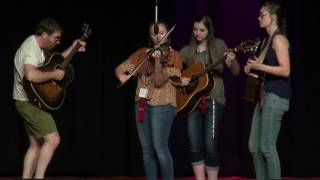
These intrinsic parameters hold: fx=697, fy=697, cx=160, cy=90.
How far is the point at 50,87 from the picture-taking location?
495 cm

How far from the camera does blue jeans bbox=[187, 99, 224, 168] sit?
16.9 ft

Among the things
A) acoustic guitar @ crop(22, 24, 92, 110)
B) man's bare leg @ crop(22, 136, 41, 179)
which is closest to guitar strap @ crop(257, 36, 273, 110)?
acoustic guitar @ crop(22, 24, 92, 110)

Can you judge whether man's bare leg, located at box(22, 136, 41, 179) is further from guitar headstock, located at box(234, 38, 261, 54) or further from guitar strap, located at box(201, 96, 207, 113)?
guitar headstock, located at box(234, 38, 261, 54)

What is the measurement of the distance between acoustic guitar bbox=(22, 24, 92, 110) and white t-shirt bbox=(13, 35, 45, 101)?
0.06 metres

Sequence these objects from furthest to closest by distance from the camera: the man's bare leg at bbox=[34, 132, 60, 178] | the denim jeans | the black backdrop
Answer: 1. the black backdrop
2. the man's bare leg at bbox=[34, 132, 60, 178]
3. the denim jeans

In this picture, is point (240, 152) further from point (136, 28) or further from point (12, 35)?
point (12, 35)

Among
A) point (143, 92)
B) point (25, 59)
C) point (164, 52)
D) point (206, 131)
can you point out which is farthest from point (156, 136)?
point (25, 59)

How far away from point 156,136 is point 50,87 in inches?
32.6

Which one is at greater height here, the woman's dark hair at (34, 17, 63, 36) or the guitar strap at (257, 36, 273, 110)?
the woman's dark hair at (34, 17, 63, 36)

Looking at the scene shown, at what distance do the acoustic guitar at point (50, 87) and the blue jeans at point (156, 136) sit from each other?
56 cm

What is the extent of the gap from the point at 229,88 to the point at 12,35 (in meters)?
2.03

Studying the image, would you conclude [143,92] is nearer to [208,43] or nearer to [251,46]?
[208,43]

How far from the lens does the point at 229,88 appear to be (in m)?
6.42

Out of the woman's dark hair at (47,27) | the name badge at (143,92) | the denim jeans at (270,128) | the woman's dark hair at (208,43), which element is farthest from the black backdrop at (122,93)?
the denim jeans at (270,128)
